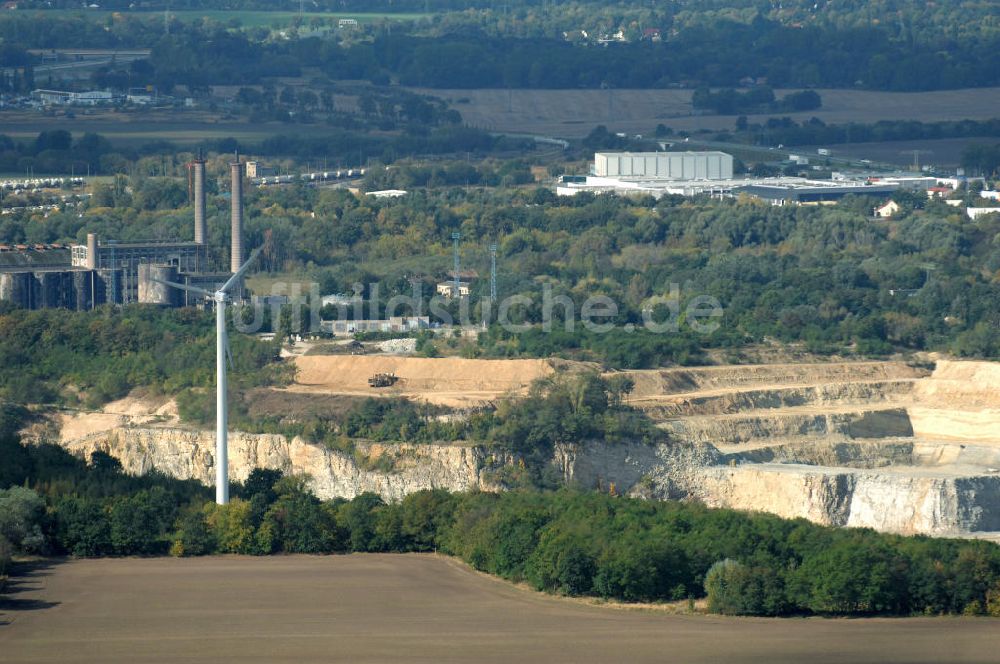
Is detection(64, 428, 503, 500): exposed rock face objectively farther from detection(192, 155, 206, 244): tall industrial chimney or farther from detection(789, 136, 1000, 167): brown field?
detection(789, 136, 1000, 167): brown field

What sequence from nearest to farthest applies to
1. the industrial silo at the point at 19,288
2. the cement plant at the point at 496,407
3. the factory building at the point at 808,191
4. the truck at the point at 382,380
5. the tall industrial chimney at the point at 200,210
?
the cement plant at the point at 496,407
the truck at the point at 382,380
the industrial silo at the point at 19,288
the tall industrial chimney at the point at 200,210
the factory building at the point at 808,191

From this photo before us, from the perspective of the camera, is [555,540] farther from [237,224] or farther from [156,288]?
[237,224]

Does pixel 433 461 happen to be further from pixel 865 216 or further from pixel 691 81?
pixel 691 81

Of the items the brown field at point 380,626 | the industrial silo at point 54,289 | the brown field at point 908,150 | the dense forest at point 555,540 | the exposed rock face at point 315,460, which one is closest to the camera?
the brown field at point 380,626

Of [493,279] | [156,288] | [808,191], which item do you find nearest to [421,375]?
[493,279]

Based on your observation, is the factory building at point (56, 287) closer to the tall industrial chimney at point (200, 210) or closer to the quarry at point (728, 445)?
the tall industrial chimney at point (200, 210)

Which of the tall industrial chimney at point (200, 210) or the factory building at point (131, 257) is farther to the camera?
the tall industrial chimney at point (200, 210)

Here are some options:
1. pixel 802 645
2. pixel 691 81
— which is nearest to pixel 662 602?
pixel 802 645

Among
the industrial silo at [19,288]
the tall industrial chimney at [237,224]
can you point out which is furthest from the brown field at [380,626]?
the tall industrial chimney at [237,224]
